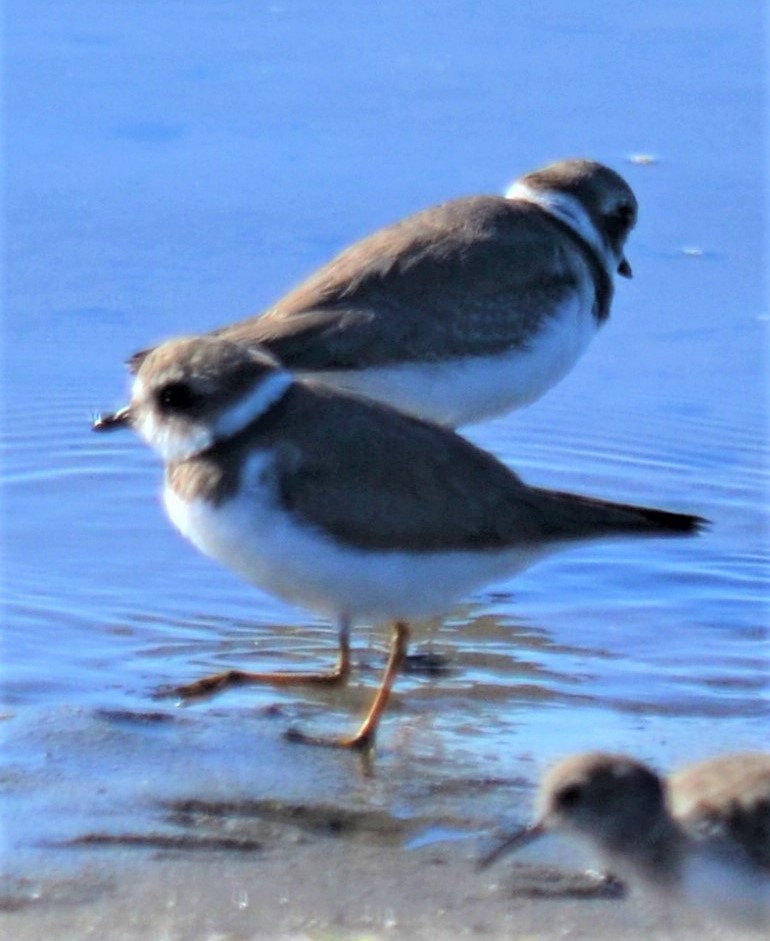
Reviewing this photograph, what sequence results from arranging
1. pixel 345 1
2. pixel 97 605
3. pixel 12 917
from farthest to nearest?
pixel 345 1
pixel 97 605
pixel 12 917

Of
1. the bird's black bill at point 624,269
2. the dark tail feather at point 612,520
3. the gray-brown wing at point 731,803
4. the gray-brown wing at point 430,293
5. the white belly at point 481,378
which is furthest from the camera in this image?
the bird's black bill at point 624,269

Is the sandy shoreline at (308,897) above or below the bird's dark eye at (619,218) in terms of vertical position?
above

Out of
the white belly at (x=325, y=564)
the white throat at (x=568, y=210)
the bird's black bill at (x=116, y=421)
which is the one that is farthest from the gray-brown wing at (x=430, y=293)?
the white belly at (x=325, y=564)

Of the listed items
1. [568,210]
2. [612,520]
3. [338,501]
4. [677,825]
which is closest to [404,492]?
[338,501]

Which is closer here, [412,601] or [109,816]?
[109,816]

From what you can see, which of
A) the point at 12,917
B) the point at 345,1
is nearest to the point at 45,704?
the point at 12,917

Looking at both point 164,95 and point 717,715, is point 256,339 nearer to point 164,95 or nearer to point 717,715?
point 717,715

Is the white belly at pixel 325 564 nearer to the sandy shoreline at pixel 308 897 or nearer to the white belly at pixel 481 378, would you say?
the sandy shoreline at pixel 308 897

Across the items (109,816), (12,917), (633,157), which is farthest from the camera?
(633,157)
